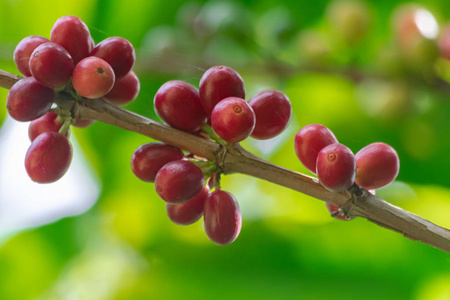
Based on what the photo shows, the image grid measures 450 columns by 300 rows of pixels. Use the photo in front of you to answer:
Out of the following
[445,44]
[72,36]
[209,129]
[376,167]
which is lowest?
[72,36]

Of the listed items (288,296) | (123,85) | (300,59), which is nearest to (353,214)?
(123,85)

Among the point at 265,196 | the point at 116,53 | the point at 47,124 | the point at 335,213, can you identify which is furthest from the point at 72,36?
the point at 265,196

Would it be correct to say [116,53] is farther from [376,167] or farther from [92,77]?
[376,167]

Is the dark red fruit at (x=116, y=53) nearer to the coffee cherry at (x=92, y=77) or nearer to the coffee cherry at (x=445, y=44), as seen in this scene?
the coffee cherry at (x=92, y=77)

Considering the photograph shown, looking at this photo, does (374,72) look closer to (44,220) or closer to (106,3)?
(106,3)

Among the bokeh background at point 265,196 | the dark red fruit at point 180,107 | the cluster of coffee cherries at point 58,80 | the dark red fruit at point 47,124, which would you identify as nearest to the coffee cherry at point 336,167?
the dark red fruit at point 180,107
